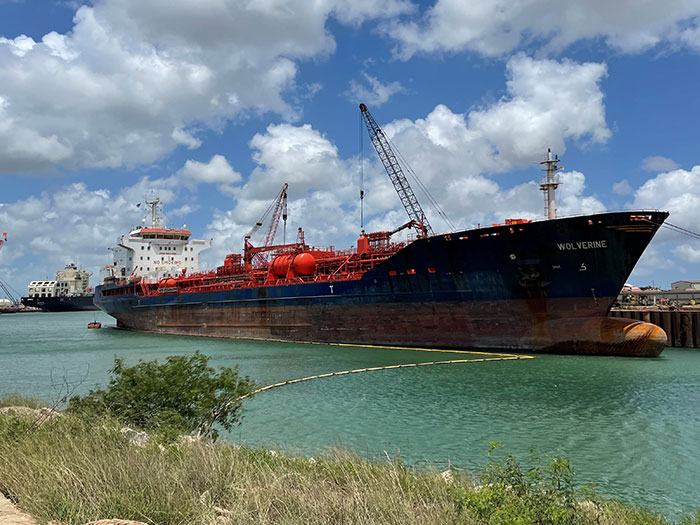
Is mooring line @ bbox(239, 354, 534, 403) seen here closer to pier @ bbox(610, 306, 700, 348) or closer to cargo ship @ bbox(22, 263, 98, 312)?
pier @ bbox(610, 306, 700, 348)

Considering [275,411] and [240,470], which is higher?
[240,470]

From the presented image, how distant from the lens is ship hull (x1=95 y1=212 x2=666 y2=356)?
72.5ft

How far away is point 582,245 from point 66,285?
5666 inches

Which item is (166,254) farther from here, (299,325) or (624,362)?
(624,362)

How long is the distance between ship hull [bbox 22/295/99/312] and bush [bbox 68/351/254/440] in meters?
118

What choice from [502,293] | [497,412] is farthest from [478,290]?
[497,412]

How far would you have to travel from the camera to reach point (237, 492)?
523cm

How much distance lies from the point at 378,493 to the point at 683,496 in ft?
20.3

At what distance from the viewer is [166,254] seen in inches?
2093

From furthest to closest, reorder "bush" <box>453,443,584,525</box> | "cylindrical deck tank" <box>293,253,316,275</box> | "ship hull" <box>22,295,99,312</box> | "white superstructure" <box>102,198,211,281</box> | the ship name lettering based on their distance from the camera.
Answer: "ship hull" <box>22,295,99,312</box>
"white superstructure" <box>102,198,211,281</box>
"cylindrical deck tank" <box>293,253,316,275</box>
the ship name lettering
"bush" <box>453,443,584,525</box>

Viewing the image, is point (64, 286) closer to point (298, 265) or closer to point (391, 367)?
point (298, 265)

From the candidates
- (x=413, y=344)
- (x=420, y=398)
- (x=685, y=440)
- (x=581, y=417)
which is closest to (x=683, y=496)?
(x=685, y=440)

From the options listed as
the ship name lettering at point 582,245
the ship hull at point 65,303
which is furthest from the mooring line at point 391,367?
the ship hull at point 65,303

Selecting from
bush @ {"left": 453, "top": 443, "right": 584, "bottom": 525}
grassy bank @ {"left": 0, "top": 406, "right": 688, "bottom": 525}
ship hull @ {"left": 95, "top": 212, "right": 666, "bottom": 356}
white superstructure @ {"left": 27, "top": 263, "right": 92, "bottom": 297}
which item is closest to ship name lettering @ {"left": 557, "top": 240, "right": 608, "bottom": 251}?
ship hull @ {"left": 95, "top": 212, "right": 666, "bottom": 356}
